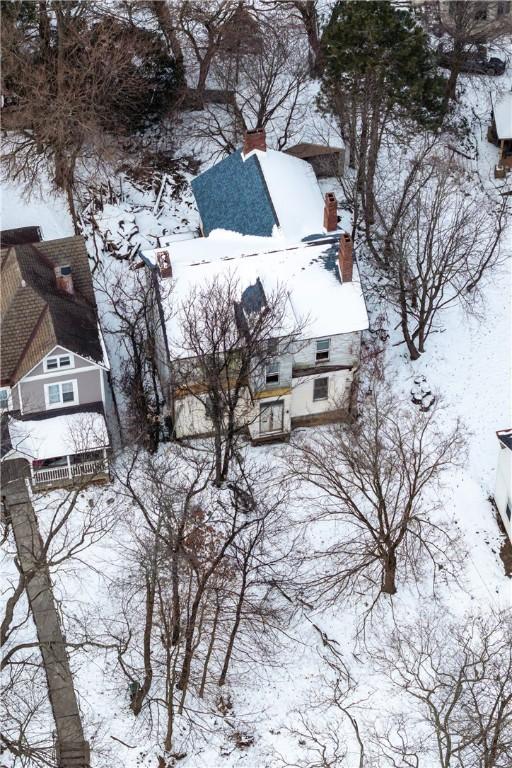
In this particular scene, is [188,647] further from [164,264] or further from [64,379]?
[164,264]

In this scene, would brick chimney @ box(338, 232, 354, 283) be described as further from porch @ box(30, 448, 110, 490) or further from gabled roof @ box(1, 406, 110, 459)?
porch @ box(30, 448, 110, 490)

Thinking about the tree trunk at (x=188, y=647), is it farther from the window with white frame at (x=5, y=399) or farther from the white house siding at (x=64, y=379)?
the window with white frame at (x=5, y=399)

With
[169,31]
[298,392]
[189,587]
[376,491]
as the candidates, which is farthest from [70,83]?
[189,587]

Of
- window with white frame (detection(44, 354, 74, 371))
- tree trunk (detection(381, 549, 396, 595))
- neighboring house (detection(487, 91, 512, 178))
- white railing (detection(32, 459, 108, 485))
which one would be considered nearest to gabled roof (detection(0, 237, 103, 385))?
window with white frame (detection(44, 354, 74, 371))

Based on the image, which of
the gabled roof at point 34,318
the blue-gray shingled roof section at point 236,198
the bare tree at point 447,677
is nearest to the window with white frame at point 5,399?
the gabled roof at point 34,318

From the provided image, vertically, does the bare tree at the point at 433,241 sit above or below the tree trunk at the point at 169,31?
below

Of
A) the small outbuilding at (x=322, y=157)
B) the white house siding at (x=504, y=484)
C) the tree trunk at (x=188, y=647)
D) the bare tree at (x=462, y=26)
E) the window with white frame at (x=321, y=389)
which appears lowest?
the tree trunk at (x=188, y=647)
